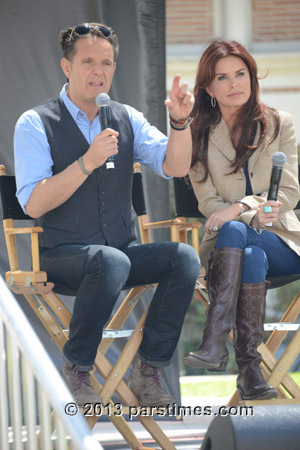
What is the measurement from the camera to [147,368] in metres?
2.78

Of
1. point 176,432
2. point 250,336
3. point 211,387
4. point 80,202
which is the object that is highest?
point 80,202

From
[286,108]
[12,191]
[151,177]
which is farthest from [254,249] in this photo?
[286,108]

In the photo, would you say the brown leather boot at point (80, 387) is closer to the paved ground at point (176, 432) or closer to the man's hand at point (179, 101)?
the paved ground at point (176, 432)

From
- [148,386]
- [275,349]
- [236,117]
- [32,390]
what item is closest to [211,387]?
[275,349]

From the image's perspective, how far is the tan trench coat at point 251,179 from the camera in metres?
3.01

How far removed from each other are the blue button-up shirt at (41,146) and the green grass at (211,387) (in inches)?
79.3

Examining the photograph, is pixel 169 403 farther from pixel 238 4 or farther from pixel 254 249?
pixel 238 4

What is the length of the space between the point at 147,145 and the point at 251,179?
45cm

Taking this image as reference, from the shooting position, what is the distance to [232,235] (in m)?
2.75

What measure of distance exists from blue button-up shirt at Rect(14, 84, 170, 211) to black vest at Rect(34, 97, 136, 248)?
4cm

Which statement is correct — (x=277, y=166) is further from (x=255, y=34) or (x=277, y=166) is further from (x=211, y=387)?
(x=255, y=34)

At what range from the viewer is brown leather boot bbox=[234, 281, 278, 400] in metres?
2.71

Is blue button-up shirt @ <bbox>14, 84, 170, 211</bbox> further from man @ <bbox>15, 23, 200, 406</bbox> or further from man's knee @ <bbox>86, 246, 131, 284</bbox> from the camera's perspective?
man's knee @ <bbox>86, 246, 131, 284</bbox>

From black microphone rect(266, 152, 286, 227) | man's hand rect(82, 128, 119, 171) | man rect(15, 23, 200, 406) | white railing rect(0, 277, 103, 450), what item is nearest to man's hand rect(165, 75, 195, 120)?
man rect(15, 23, 200, 406)
